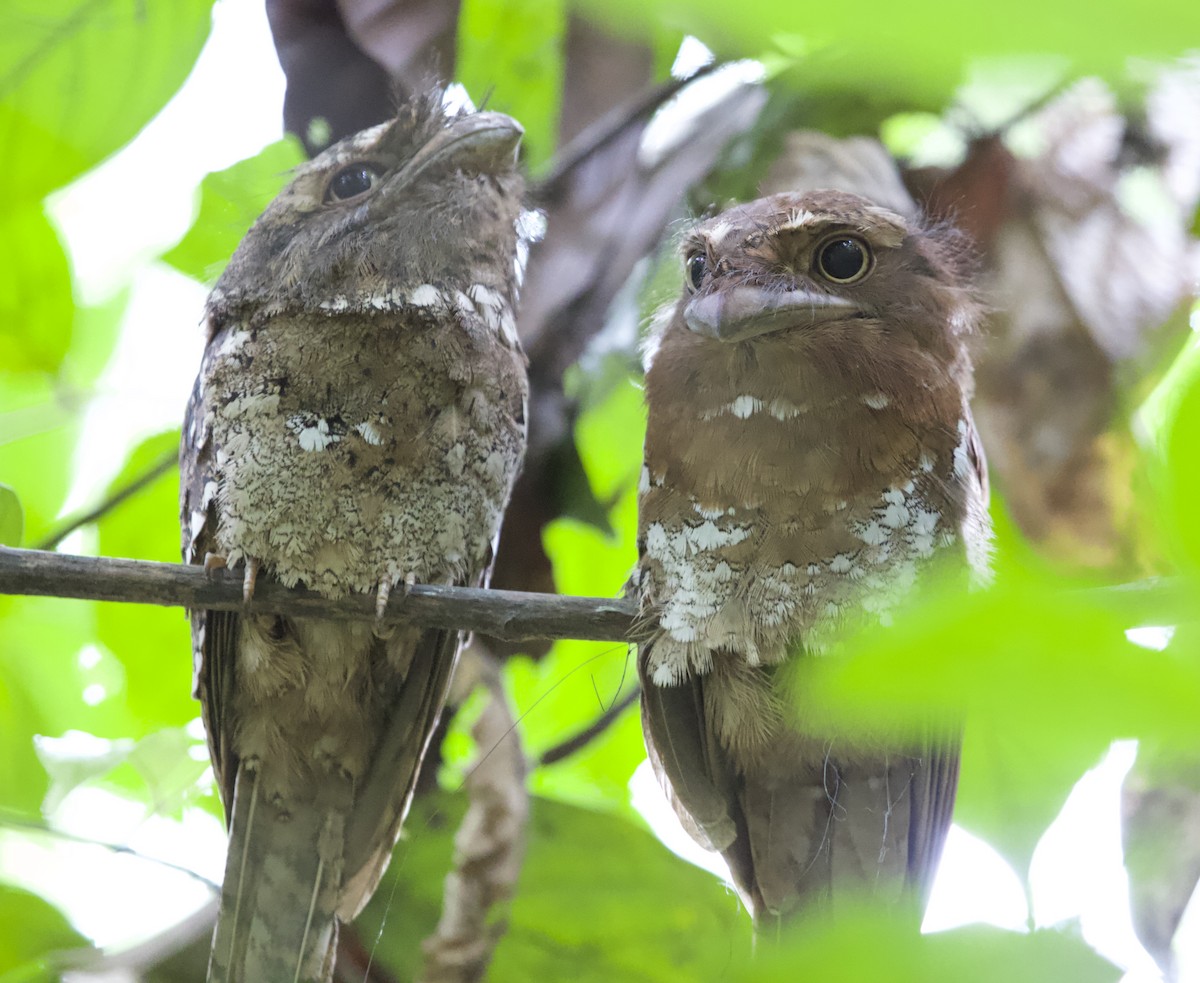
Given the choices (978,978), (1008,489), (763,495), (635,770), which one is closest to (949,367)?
(763,495)

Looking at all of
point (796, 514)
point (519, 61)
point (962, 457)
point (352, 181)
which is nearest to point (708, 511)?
point (796, 514)

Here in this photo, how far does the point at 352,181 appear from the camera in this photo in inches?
96.4

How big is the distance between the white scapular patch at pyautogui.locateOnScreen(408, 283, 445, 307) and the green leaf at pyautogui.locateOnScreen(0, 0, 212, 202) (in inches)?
22.9

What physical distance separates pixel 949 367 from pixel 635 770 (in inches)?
49.3

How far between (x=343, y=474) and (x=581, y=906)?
2.89 feet

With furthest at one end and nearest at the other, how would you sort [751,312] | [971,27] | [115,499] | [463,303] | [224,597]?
1. [115,499]
2. [463,303]
3. [224,597]
4. [751,312]
5. [971,27]

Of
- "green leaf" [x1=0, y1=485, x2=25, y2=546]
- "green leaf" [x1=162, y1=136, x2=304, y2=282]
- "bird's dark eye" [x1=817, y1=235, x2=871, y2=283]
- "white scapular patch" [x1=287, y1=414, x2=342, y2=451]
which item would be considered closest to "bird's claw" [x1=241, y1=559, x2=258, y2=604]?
"white scapular patch" [x1=287, y1=414, x2=342, y2=451]

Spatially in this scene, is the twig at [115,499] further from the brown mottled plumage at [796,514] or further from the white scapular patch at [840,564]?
the white scapular patch at [840,564]

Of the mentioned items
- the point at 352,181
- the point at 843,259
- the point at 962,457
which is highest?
the point at 352,181

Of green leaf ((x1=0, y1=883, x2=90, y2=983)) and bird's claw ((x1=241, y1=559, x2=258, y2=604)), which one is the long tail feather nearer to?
green leaf ((x1=0, y1=883, x2=90, y2=983))

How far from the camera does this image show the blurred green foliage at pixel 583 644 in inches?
11.3

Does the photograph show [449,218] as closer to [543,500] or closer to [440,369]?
[440,369]

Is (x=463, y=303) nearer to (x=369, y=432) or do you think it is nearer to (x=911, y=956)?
(x=369, y=432)

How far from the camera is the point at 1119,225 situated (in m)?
2.67
